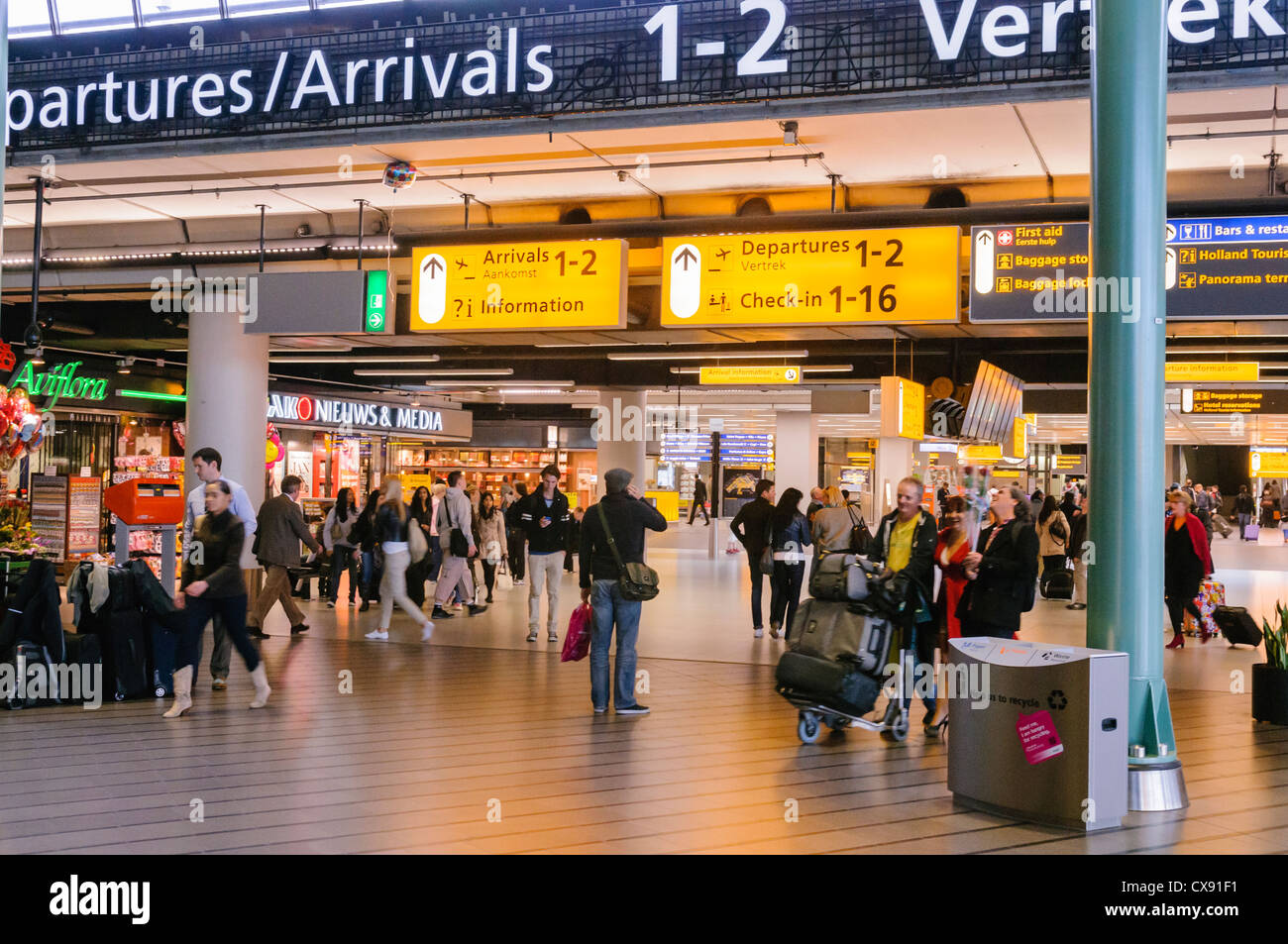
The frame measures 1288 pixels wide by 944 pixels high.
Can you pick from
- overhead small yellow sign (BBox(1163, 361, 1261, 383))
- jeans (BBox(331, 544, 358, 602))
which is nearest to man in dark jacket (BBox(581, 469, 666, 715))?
jeans (BBox(331, 544, 358, 602))

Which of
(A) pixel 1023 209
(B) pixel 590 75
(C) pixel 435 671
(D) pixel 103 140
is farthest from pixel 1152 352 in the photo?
(D) pixel 103 140

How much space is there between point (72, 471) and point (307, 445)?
19.9 ft

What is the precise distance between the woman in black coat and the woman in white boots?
4.54 meters

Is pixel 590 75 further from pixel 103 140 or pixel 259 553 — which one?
pixel 259 553

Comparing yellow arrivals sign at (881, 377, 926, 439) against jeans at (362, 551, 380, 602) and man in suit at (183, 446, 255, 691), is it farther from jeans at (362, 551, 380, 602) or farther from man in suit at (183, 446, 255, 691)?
man in suit at (183, 446, 255, 691)

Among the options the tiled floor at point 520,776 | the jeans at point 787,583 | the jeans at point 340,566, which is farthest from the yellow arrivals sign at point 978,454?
the tiled floor at point 520,776

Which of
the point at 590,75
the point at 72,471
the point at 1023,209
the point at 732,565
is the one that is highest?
the point at 590,75

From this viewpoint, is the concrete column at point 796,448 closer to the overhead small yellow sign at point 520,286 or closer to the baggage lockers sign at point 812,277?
the overhead small yellow sign at point 520,286

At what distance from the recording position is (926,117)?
7.90m

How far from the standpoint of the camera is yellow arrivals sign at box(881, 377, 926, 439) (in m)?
12.9

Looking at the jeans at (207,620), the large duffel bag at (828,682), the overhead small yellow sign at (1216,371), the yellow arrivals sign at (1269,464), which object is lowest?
the large duffel bag at (828,682)

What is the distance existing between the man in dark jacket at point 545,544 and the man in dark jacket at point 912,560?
4492 millimetres

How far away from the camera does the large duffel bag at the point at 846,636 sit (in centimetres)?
699
